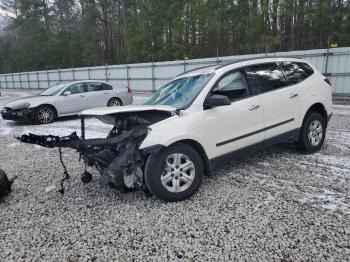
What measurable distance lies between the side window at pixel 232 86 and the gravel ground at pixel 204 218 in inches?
46.7

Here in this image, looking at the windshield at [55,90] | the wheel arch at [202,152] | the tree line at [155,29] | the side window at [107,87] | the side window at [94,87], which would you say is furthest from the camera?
the tree line at [155,29]

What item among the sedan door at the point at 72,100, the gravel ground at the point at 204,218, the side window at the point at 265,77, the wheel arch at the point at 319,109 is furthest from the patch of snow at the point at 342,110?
the sedan door at the point at 72,100

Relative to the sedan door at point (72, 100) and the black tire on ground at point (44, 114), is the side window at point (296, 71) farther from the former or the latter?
the black tire on ground at point (44, 114)

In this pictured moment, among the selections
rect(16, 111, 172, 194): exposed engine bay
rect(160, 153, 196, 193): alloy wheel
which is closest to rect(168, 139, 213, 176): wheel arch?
rect(160, 153, 196, 193): alloy wheel

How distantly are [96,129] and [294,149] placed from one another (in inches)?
206

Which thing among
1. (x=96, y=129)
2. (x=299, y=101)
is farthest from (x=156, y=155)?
(x=96, y=129)

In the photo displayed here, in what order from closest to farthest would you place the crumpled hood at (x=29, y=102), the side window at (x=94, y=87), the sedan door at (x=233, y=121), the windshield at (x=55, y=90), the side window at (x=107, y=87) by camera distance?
the sedan door at (x=233, y=121) < the crumpled hood at (x=29, y=102) < the windshield at (x=55, y=90) < the side window at (x=94, y=87) < the side window at (x=107, y=87)

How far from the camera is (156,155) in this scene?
359cm

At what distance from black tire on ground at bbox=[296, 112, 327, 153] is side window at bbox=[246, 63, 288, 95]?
807 millimetres

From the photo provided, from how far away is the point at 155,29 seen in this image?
105 feet

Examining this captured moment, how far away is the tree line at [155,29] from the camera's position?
19781 millimetres

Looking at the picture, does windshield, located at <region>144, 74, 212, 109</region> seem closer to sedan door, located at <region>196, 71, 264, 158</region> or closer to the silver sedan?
sedan door, located at <region>196, 71, 264, 158</region>

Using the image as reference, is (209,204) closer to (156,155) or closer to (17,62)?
(156,155)

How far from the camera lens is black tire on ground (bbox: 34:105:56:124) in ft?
33.6
